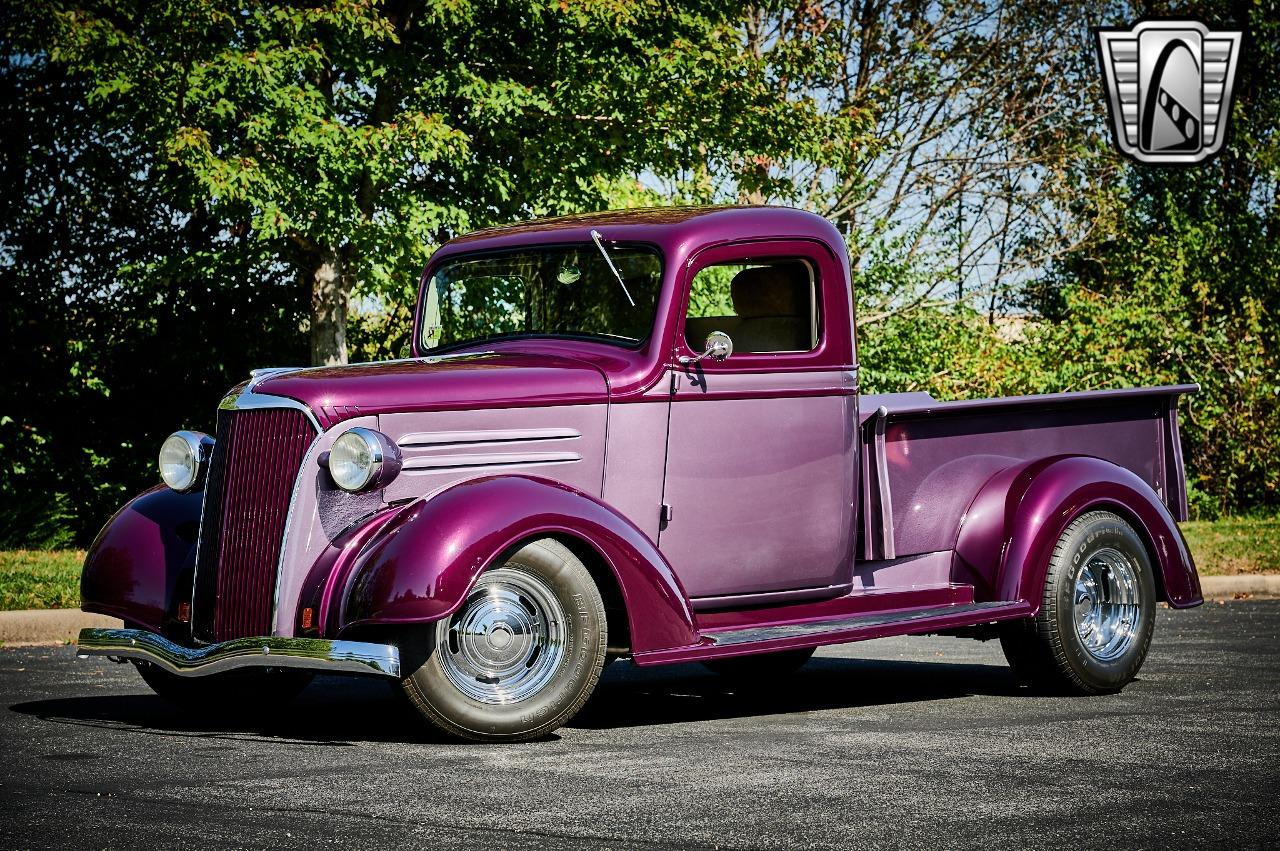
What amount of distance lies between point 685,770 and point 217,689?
265 cm

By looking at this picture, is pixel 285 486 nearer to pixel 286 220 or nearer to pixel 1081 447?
pixel 1081 447

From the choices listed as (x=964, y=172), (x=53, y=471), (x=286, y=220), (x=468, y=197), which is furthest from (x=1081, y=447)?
(x=964, y=172)

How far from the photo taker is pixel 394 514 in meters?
6.38

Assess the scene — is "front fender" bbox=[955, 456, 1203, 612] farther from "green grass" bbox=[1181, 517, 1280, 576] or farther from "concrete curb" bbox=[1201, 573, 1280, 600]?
"green grass" bbox=[1181, 517, 1280, 576]

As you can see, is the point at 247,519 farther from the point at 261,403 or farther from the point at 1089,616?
the point at 1089,616

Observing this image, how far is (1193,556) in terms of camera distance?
15.0 meters

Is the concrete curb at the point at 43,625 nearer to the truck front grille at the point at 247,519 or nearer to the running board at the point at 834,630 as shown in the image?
the truck front grille at the point at 247,519

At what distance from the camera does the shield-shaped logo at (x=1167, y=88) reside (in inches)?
914

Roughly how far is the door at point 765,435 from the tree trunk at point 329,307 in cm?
971

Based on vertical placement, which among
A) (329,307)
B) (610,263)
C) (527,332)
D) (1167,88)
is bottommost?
(527,332)

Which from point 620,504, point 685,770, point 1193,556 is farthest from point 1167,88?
point 685,770

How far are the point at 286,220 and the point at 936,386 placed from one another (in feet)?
36.0

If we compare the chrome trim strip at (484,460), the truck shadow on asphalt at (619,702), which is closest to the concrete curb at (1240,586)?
the truck shadow on asphalt at (619,702)

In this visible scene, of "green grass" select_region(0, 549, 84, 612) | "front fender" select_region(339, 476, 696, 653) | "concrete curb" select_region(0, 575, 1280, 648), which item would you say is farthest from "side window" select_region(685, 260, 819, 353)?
"green grass" select_region(0, 549, 84, 612)
